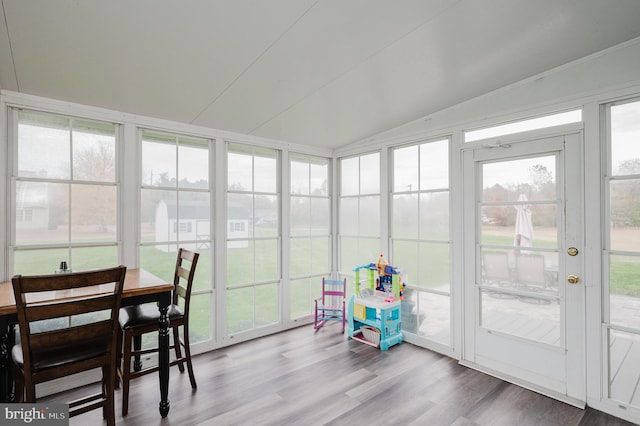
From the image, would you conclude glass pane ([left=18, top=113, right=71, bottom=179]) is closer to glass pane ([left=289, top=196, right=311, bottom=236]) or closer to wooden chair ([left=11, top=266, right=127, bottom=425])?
wooden chair ([left=11, top=266, right=127, bottom=425])

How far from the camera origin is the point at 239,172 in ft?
11.2

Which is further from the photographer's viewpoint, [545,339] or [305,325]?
[305,325]

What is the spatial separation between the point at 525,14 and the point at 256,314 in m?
3.47

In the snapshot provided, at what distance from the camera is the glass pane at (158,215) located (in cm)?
283

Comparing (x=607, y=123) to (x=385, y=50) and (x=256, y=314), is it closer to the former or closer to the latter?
(x=385, y=50)

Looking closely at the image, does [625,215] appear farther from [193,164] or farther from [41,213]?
[41,213]

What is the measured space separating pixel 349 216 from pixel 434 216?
122cm

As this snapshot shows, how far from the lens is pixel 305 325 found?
12.8ft

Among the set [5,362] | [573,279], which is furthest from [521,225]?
[5,362]

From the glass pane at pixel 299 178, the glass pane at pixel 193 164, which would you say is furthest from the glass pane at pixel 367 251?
the glass pane at pixel 193 164

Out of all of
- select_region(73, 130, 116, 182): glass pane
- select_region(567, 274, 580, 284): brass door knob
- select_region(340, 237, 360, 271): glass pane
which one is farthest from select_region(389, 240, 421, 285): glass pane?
select_region(73, 130, 116, 182): glass pane

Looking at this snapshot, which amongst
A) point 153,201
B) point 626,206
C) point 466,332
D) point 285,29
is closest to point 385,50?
point 285,29

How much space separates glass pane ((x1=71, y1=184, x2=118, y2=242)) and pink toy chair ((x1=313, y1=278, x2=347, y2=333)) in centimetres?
233

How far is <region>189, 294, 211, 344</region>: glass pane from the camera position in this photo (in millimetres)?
3127
